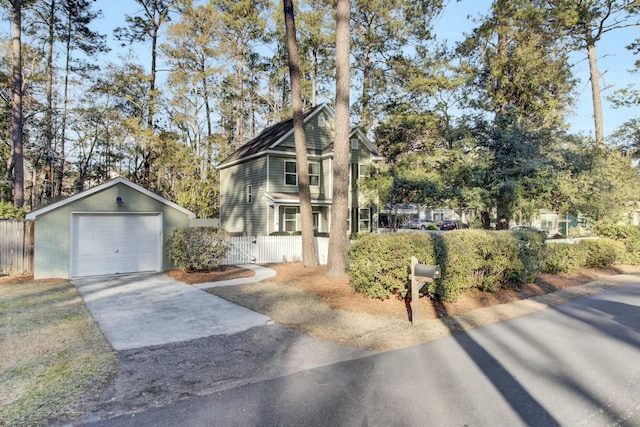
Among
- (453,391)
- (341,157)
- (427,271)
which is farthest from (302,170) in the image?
(453,391)

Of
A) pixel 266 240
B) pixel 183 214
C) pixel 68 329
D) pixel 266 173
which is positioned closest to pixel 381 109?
pixel 266 173

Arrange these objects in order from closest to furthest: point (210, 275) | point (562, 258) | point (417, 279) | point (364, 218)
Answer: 1. point (417, 279)
2. point (210, 275)
3. point (562, 258)
4. point (364, 218)

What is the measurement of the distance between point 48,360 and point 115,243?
812cm

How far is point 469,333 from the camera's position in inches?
240

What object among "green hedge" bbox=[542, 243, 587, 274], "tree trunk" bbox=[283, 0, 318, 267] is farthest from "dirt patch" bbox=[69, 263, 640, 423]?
"tree trunk" bbox=[283, 0, 318, 267]

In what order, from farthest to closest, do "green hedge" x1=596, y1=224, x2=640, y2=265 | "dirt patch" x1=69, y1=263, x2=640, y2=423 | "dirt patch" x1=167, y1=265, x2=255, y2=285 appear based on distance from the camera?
"green hedge" x1=596, y1=224, x2=640, y2=265, "dirt patch" x1=167, y1=265, x2=255, y2=285, "dirt patch" x1=69, y1=263, x2=640, y2=423

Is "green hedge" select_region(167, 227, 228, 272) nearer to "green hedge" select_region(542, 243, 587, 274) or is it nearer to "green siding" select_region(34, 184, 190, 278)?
"green siding" select_region(34, 184, 190, 278)

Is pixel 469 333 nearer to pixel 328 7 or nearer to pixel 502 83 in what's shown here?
pixel 502 83

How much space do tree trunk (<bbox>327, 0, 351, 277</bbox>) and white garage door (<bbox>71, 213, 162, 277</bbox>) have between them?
6399 mm

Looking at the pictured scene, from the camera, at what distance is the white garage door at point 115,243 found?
38.0 feet

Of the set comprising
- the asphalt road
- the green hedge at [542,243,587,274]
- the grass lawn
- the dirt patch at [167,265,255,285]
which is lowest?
the asphalt road

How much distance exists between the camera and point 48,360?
479 cm

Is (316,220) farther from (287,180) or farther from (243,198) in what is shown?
(243,198)

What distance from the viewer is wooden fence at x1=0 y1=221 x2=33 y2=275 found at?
11586 mm
